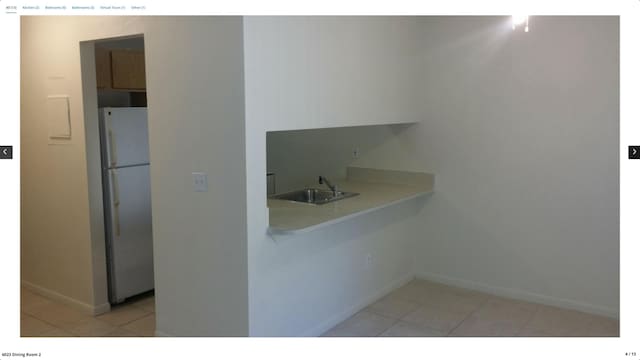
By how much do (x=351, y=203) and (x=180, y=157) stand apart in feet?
4.05

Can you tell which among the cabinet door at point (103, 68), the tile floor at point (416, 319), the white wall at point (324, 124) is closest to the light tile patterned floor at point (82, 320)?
the tile floor at point (416, 319)

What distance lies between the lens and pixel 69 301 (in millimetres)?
4180

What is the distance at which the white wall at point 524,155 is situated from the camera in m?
3.90

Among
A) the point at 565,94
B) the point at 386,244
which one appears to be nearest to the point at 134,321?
the point at 386,244

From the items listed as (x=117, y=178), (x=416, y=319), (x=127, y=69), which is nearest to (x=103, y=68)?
(x=127, y=69)

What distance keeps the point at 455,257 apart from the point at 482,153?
0.92 metres

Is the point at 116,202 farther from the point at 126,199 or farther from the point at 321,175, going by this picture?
the point at 321,175

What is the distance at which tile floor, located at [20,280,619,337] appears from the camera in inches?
146

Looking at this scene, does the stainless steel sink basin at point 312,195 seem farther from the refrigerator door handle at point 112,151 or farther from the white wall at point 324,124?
the refrigerator door handle at point 112,151

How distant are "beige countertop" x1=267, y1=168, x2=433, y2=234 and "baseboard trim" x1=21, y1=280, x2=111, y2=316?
1497mm

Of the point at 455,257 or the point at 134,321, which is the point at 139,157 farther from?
the point at 455,257

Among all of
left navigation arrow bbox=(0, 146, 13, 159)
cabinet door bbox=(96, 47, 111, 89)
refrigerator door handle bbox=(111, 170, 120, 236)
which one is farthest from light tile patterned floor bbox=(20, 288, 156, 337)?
left navigation arrow bbox=(0, 146, 13, 159)
